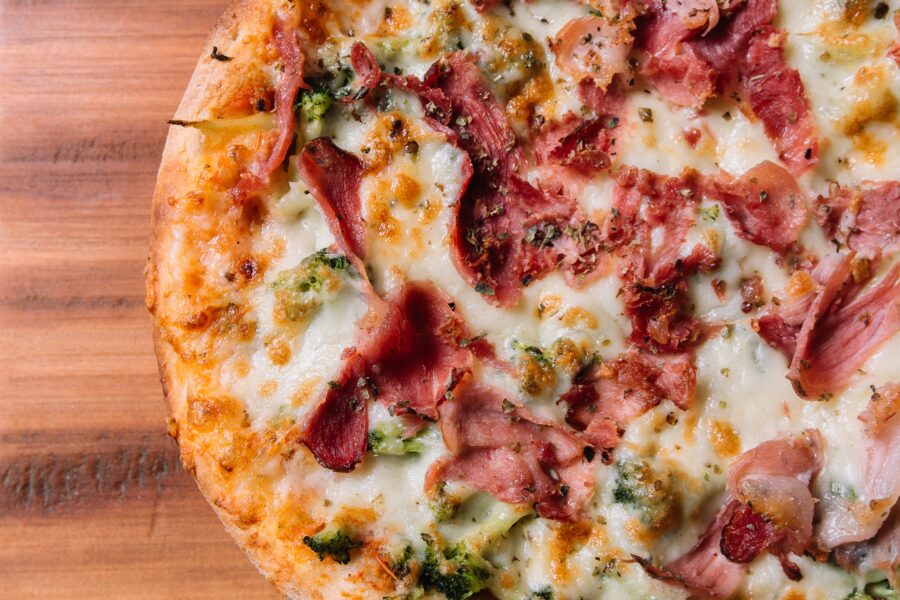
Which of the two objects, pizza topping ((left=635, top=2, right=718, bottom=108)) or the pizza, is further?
pizza topping ((left=635, top=2, right=718, bottom=108))

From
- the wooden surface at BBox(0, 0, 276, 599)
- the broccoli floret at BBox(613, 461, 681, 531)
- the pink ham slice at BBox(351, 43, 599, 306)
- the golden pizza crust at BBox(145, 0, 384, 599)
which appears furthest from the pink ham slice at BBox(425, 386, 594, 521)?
the wooden surface at BBox(0, 0, 276, 599)

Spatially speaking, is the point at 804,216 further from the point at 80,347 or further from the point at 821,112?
the point at 80,347

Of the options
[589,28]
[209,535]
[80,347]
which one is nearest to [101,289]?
[80,347]

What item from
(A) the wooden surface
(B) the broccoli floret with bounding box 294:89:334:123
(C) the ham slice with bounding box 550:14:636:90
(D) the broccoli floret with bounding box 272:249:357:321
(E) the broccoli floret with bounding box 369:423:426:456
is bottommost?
(A) the wooden surface

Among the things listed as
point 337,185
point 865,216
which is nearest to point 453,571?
point 337,185

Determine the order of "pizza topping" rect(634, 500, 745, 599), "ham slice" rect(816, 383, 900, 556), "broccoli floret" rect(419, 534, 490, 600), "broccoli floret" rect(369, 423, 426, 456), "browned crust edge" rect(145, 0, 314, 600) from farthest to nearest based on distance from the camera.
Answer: "browned crust edge" rect(145, 0, 314, 600) < "broccoli floret" rect(369, 423, 426, 456) < "broccoli floret" rect(419, 534, 490, 600) < "pizza topping" rect(634, 500, 745, 599) < "ham slice" rect(816, 383, 900, 556)

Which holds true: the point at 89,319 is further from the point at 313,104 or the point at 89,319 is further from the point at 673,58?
the point at 673,58

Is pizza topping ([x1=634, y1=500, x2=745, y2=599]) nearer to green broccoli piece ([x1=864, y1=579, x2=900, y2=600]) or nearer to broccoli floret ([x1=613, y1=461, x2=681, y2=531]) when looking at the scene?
broccoli floret ([x1=613, y1=461, x2=681, y2=531])
